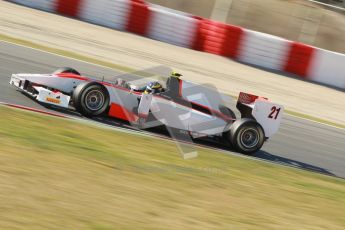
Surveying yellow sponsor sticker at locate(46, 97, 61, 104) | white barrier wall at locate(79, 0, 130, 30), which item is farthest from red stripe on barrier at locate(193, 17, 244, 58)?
yellow sponsor sticker at locate(46, 97, 61, 104)

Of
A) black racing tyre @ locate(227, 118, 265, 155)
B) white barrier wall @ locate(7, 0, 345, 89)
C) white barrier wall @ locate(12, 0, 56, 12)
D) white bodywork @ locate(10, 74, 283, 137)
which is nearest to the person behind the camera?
white bodywork @ locate(10, 74, 283, 137)

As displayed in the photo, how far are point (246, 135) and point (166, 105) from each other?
138cm

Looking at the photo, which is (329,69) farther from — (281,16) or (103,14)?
(103,14)

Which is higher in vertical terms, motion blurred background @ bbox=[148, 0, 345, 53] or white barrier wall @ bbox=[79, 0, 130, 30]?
motion blurred background @ bbox=[148, 0, 345, 53]

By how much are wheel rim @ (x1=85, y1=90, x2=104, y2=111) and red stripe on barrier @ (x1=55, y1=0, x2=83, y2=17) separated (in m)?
11.4

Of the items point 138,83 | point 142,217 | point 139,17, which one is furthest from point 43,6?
point 142,217

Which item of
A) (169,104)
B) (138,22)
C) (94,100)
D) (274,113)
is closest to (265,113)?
(274,113)

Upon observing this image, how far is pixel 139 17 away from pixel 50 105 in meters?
10.9

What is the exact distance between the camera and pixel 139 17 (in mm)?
20016

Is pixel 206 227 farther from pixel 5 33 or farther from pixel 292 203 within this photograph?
pixel 5 33

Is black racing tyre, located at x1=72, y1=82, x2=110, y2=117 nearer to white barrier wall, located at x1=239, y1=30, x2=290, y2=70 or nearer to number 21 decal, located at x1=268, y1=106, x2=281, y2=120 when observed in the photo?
number 21 decal, located at x1=268, y1=106, x2=281, y2=120

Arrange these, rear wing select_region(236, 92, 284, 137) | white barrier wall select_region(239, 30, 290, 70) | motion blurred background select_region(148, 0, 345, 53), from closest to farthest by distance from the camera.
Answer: rear wing select_region(236, 92, 284, 137), white barrier wall select_region(239, 30, 290, 70), motion blurred background select_region(148, 0, 345, 53)

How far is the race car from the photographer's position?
9.18 metres

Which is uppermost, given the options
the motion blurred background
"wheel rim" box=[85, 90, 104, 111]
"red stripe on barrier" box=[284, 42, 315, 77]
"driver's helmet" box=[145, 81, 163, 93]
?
the motion blurred background
